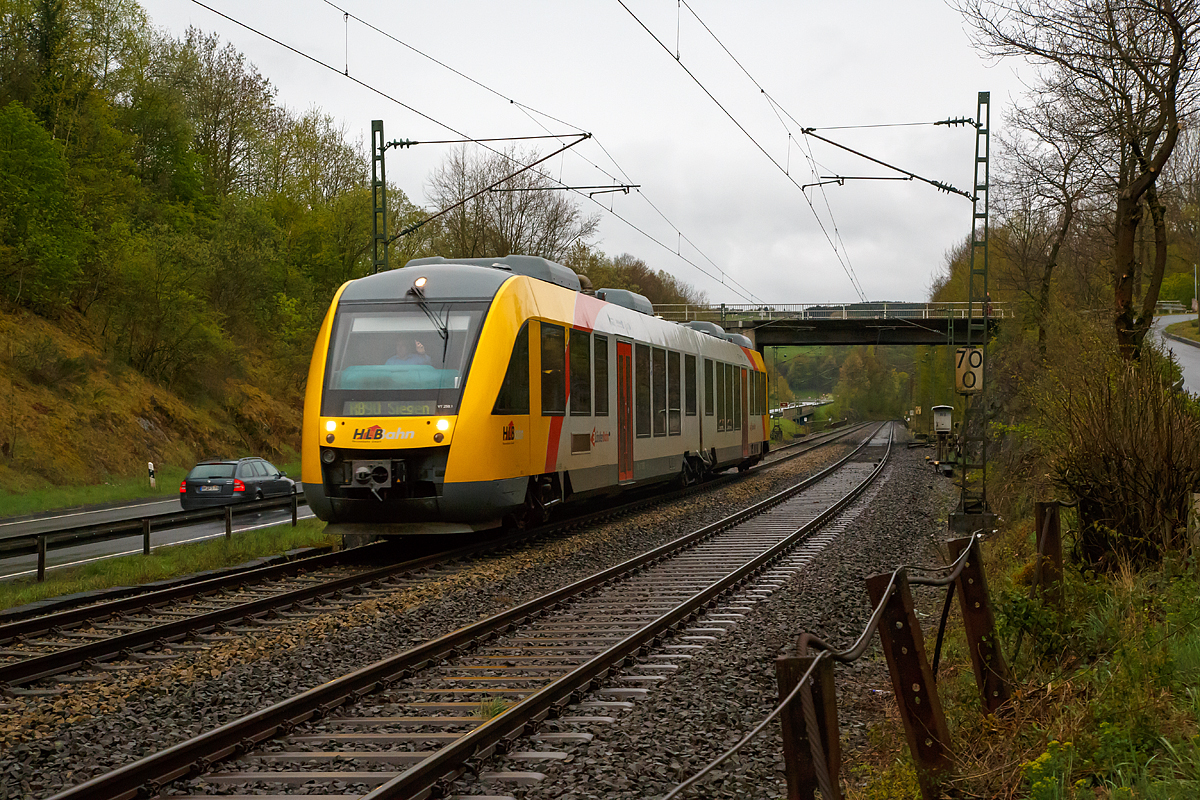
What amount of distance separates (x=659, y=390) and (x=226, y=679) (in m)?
13.6

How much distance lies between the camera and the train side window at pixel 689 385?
22.7m

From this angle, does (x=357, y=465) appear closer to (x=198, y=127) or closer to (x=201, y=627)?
(x=201, y=627)

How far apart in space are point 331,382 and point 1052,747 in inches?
388

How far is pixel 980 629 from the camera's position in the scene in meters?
6.25

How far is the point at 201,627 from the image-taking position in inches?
362

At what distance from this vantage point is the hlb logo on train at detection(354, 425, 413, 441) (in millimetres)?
12602

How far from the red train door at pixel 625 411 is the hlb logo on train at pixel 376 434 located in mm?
5790

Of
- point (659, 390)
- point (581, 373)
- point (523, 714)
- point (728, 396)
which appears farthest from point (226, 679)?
point (728, 396)

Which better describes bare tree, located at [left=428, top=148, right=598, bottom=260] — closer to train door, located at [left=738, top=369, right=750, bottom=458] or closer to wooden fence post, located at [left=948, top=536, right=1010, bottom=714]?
train door, located at [left=738, top=369, right=750, bottom=458]

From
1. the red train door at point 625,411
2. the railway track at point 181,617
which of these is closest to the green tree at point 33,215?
the red train door at point 625,411

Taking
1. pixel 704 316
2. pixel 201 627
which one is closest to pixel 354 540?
pixel 201 627

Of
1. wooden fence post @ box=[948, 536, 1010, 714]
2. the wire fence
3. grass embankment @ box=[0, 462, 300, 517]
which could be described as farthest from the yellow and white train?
grass embankment @ box=[0, 462, 300, 517]

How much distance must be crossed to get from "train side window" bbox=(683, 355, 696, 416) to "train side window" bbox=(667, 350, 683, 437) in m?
0.64

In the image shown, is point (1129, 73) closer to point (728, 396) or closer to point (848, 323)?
point (728, 396)
